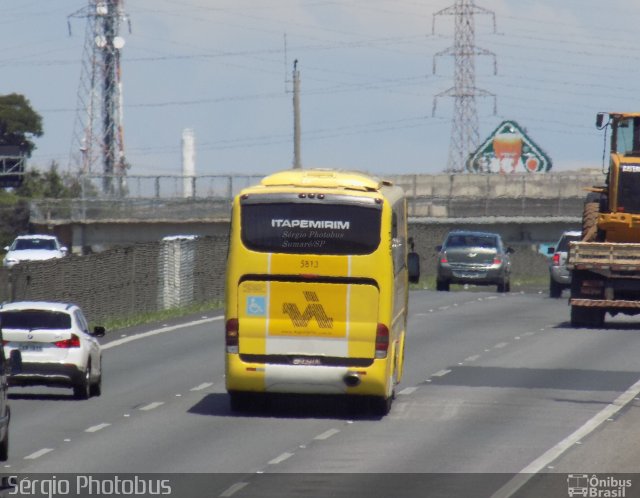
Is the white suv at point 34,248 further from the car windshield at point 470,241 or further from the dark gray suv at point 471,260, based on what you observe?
the car windshield at point 470,241

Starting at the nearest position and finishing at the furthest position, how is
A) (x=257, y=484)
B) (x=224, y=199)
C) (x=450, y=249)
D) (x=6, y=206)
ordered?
(x=257, y=484) < (x=450, y=249) < (x=224, y=199) < (x=6, y=206)

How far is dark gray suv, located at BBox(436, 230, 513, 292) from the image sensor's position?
53250 millimetres

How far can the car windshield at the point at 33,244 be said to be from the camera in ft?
193

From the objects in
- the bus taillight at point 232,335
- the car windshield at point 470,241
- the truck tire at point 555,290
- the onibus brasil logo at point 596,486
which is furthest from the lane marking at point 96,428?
the car windshield at point 470,241

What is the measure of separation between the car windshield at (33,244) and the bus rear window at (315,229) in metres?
38.2

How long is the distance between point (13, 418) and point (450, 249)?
33.4 metres

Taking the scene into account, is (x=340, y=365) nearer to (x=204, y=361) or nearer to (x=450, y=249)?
(x=204, y=361)

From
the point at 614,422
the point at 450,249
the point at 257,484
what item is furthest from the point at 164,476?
the point at 450,249

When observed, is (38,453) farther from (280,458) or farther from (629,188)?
(629,188)

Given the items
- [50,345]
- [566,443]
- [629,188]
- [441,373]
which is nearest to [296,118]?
[629,188]

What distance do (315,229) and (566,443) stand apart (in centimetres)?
448

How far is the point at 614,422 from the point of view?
69.3 feet

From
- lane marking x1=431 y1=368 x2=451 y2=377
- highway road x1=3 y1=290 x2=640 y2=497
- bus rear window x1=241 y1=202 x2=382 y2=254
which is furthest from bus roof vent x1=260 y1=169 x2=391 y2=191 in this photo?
lane marking x1=431 y1=368 x2=451 y2=377

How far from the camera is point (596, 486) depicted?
15.5 meters
